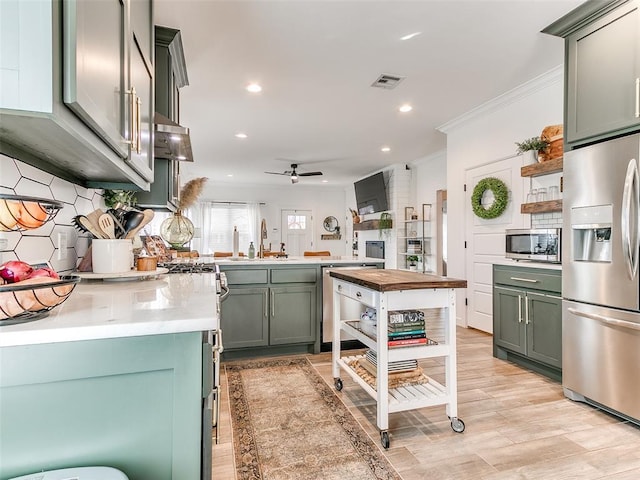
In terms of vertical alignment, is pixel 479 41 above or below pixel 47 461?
above

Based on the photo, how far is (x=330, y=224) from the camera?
10.4 m

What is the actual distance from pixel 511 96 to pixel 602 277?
243 cm

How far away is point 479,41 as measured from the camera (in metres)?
2.81

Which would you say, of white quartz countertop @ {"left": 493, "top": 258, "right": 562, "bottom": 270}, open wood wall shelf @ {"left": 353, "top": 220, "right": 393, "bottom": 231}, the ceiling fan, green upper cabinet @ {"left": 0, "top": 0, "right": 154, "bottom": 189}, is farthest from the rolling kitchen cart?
open wood wall shelf @ {"left": 353, "top": 220, "right": 393, "bottom": 231}

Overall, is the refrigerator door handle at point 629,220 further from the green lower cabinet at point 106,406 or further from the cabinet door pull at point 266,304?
the cabinet door pull at point 266,304

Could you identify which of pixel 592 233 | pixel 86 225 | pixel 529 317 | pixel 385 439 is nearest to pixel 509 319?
pixel 529 317

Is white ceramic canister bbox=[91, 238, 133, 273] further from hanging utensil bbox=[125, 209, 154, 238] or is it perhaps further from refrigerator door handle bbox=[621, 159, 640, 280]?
refrigerator door handle bbox=[621, 159, 640, 280]

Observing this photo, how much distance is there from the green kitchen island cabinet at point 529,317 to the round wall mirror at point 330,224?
726 centimetres

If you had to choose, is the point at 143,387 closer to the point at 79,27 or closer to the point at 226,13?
the point at 79,27

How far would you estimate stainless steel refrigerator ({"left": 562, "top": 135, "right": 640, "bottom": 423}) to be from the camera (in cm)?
205

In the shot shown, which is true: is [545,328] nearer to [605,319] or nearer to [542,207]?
[605,319]

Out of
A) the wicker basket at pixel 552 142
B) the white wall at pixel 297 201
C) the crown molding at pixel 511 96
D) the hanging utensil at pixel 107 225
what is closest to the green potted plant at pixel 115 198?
the hanging utensil at pixel 107 225

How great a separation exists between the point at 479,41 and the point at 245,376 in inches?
128

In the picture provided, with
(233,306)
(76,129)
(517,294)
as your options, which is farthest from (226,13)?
(517,294)
